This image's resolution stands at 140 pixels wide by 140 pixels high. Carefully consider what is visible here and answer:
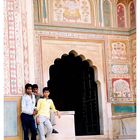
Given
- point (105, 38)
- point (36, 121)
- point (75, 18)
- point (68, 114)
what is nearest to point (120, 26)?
point (105, 38)

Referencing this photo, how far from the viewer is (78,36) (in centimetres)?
1000

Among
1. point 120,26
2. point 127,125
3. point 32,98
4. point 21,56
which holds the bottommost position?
point 127,125

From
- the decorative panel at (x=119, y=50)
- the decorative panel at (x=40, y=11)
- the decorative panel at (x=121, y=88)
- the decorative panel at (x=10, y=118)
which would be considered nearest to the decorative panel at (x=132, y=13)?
the decorative panel at (x=119, y=50)

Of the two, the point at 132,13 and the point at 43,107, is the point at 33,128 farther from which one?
the point at 132,13

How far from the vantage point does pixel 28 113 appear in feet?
24.7

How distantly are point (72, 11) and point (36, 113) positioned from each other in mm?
3447

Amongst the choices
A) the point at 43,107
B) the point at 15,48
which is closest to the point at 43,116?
the point at 43,107

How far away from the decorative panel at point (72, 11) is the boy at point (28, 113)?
281cm

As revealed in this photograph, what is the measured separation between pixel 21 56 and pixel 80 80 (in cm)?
296

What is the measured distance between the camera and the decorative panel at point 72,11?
32.5 ft

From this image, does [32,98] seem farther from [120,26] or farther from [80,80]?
[120,26]

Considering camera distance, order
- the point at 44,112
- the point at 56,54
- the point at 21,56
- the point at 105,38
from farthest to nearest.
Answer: the point at 105,38, the point at 56,54, the point at 21,56, the point at 44,112

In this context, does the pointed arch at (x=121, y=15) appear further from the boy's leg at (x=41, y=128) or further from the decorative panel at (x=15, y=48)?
the boy's leg at (x=41, y=128)

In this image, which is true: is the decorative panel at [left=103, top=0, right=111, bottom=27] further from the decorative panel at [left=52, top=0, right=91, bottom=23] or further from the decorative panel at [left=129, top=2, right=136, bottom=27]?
the decorative panel at [left=129, top=2, right=136, bottom=27]
